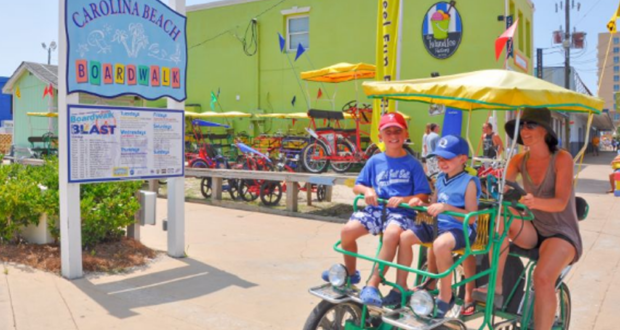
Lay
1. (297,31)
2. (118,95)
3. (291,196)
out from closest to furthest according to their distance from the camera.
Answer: (118,95) → (291,196) → (297,31)

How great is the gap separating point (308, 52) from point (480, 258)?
60.3 feet

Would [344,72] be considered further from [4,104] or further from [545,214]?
[4,104]

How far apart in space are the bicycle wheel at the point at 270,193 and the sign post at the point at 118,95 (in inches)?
177

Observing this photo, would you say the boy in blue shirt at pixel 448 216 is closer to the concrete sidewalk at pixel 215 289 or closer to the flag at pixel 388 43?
the concrete sidewalk at pixel 215 289

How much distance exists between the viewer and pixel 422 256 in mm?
4629

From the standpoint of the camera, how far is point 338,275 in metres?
3.82

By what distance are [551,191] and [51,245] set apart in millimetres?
5593

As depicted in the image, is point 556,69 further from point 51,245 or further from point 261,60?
point 51,245

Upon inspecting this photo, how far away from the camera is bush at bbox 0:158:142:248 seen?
257 inches

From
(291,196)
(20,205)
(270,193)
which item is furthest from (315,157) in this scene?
(20,205)

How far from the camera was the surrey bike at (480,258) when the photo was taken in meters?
3.51

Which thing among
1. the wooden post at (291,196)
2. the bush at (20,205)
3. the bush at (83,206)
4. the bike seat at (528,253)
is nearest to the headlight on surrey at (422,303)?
the bike seat at (528,253)

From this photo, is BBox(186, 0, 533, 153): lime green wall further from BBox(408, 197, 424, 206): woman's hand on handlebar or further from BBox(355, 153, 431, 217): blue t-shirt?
BBox(408, 197, 424, 206): woman's hand on handlebar

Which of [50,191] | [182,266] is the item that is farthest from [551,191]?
[50,191]
